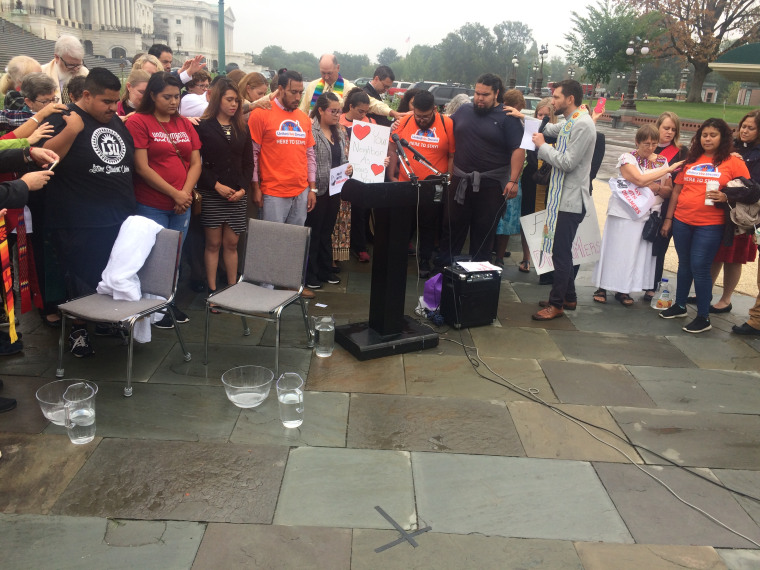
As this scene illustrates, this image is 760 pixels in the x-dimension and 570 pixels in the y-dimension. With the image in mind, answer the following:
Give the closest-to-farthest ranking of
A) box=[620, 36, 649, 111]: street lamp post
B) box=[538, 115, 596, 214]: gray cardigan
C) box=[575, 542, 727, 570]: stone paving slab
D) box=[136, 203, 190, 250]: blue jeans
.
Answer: box=[575, 542, 727, 570]: stone paving slab → box=[136, 203, 190, 250]: blue jeans → box=[538, 115, 596, 214]: gray cardigan → box=[620, 36, 649, 111]: street lamp post

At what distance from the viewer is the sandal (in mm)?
6062

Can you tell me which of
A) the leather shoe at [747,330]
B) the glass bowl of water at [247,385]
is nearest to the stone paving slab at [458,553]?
the glass bowl of water at [247,385]

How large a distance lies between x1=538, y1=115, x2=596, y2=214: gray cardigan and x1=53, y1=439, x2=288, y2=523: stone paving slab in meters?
3.27

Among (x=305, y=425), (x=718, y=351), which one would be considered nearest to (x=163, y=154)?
(x=305, y=425)

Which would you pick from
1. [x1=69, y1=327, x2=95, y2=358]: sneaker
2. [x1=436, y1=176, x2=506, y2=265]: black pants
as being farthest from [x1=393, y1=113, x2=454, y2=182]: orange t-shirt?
[x1=69, y1=327, x2=95, y2=358]: sneaker

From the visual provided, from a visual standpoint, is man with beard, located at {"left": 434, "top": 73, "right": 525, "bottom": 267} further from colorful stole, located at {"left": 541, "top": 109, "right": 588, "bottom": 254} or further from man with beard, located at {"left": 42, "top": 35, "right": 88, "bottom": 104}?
man with beard, located at {"left": 42, "top": 35, "right": 88, "bottom": 104}

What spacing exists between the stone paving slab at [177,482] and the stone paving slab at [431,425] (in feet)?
1.75

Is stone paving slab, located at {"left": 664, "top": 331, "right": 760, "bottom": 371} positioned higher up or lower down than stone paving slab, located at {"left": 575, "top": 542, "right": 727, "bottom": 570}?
higher up

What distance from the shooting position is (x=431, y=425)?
143 inches

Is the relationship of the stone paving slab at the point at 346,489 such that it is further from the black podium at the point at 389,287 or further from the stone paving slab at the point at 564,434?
the black podium at the point at 389,287

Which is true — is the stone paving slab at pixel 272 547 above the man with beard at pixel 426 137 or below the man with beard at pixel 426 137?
below

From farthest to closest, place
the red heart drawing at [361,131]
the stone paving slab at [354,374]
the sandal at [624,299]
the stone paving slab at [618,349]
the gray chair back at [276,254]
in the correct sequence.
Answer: the sandal at [624,299], the red heart drawing at [361,131], the stone paving slab at [618,349], the gray chair back at [276,254], the stone paving slab at [354,374]

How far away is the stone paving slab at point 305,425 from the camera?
339cm

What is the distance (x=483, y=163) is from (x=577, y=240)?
1.19 m
